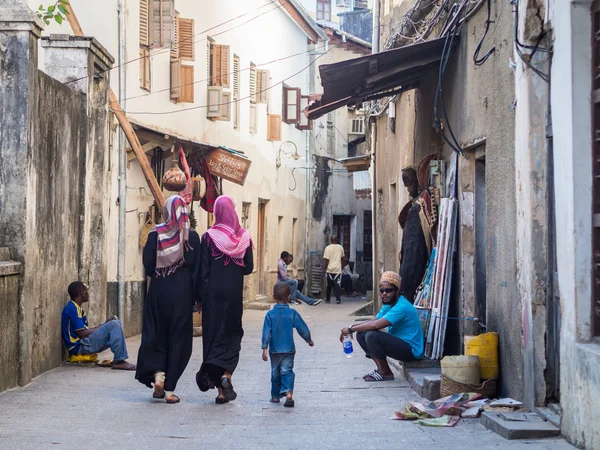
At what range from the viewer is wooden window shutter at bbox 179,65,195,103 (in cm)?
1859

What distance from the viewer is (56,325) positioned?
10.9 metres

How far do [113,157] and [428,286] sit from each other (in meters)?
6.32

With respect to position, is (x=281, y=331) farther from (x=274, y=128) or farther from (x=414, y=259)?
(x=274, y=128)

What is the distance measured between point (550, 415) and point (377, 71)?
5.78 meters

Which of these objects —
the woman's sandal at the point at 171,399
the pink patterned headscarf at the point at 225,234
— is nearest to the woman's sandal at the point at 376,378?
the pink patterned headscarf at the point at 225,234

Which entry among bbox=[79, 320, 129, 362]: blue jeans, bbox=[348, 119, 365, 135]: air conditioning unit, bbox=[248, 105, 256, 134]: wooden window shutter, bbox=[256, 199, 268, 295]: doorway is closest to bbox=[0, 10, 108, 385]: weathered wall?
bbox=[79, 320, 129, 362]: blue jeans

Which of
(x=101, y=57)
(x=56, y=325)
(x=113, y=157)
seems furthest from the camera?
(x=113, y=157)

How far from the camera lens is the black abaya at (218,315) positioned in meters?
8.87

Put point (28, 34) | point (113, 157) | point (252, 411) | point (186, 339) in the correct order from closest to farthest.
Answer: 1. point (252, 411)
2. point (186, 339)
3. point (28, 34)
4. point (113, 157)

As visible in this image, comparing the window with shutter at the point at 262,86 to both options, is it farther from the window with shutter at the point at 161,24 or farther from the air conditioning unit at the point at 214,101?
the window with shutter at the point at 161,24

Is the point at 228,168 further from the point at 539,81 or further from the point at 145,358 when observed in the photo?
the point at 539,81

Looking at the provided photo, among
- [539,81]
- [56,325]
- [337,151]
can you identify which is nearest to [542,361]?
[539,81]

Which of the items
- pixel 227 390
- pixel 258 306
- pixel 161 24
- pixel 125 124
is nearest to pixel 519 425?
pixel 227 390

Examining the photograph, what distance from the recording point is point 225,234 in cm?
902
